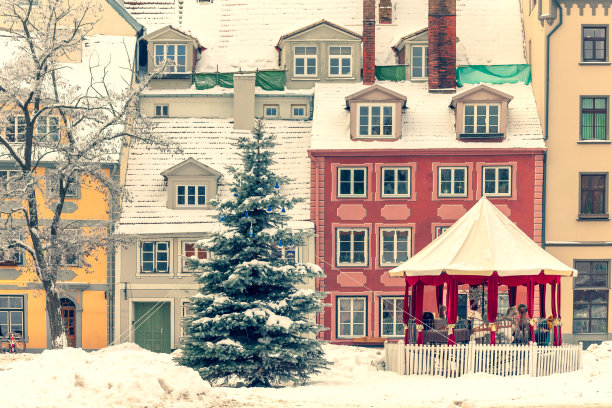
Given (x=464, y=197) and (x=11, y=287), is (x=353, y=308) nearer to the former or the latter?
(x=464, y=197)

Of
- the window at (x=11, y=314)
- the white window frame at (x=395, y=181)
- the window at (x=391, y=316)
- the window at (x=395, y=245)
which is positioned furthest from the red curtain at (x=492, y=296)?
the window at (x=11, y=314)

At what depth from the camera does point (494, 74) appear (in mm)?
47625

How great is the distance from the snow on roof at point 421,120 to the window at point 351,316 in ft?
18.5

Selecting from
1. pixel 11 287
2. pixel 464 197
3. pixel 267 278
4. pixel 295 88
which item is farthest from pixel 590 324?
pixel 11 287

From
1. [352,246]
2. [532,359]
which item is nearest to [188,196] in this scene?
[352,246]

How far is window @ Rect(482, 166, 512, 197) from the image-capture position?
147ft

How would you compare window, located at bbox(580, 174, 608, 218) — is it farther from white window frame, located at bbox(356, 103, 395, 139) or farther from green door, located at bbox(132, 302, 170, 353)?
green door, located at bbox(132, 302, 170, 353)

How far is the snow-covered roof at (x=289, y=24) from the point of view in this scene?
4891 cm

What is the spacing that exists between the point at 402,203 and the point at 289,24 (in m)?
10.0

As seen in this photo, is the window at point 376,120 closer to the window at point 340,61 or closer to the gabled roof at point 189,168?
the window at point 340,61

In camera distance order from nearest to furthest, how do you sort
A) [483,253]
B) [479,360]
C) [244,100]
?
[479,360] < [483,253] < [244,100]

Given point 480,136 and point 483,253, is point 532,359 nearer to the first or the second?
point 483,253

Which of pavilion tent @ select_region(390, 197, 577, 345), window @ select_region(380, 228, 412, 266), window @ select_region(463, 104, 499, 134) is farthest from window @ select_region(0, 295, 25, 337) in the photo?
window @ select_region(463, 104, 499, 134)

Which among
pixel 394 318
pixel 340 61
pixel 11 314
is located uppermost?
pixel 340 61
